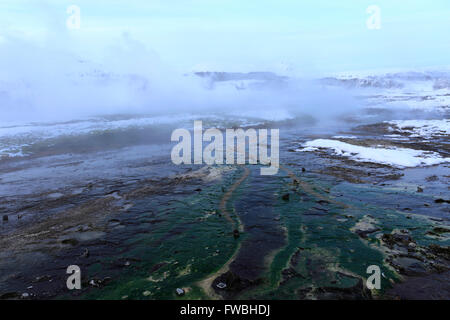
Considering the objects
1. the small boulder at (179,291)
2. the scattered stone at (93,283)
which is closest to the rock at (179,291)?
the small boulder at (179,291)

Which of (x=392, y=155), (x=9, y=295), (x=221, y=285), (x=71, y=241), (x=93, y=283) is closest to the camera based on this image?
(x=9, y=295)

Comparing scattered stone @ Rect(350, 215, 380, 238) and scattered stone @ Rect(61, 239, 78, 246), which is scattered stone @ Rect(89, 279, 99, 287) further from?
scattered stone @ Rect(350, 215, 380, 238)

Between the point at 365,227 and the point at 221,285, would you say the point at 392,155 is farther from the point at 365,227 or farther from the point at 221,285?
the point at 221,285

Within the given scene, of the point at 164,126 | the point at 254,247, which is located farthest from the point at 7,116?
the point at 254,247

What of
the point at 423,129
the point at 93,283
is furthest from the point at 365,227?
the point at 423,129

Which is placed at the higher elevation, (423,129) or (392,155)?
(423,129)

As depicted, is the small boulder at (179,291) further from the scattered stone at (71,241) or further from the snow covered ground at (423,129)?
the snow covered ground at (423,129)

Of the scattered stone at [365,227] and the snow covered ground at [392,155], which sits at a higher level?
the snow covered ground at [392,155]

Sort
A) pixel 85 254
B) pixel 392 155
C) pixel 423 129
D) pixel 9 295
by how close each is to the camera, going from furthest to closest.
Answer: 1. pixel 423 129
2. pixel 392 155
3. pixel 85 254
4. pixel 9 295
